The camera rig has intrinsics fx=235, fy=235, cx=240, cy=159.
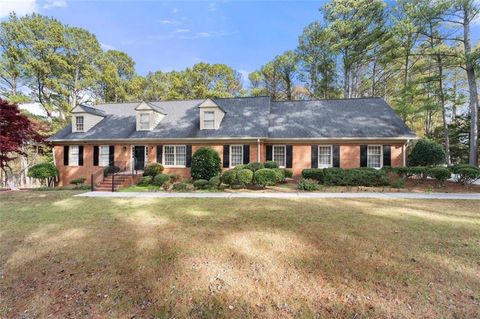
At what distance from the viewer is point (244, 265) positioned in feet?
12.6

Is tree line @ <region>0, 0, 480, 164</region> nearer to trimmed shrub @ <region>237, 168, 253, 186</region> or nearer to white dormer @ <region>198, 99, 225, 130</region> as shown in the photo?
white dormer @ <region>198, 99, 225, 130</region>

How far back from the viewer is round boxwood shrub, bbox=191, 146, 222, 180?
1357 centimetres

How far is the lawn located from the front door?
961 centimetres

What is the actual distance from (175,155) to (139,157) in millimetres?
2654

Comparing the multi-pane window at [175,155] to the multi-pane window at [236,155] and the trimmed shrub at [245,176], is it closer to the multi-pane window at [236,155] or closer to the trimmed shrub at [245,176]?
the multi-pane window at [236,155]

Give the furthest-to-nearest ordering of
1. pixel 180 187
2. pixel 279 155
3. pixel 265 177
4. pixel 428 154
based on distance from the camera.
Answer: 1. pixel 279 155
2. pixel 428 154
3. pixel 180 187
4. pixel 265 177

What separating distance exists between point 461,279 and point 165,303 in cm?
418

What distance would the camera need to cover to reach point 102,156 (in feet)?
54.7

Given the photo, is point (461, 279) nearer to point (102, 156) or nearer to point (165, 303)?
point (165, 303)

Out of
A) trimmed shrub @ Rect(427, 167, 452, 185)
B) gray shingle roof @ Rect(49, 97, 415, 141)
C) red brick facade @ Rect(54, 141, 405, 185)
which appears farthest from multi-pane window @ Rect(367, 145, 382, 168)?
trimmed shrub @ Rect(427, 167, 452, 185)

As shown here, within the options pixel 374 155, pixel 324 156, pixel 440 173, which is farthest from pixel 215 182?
pixel 440 173

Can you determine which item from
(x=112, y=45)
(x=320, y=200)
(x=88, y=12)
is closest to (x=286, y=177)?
(x=320, y=200)

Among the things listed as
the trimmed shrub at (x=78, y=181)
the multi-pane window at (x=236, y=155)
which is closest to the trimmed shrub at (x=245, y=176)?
the multi-pane window at (x=236, y=155)

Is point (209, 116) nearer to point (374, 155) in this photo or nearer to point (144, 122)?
point (144, 122)
